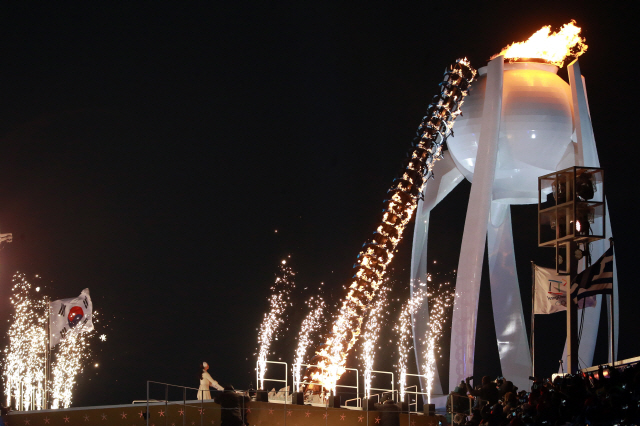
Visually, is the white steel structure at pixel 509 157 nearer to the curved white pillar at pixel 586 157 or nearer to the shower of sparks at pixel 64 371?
the curved white pillar at pixel 586 157

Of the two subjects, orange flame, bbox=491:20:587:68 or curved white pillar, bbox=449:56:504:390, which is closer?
curved white pillar, bbox=449:56:504:390

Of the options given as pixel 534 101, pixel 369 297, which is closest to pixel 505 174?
pixel 534 101

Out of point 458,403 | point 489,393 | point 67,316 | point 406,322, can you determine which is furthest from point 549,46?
point 67,316

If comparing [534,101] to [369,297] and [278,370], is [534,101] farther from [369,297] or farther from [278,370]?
[278,370]

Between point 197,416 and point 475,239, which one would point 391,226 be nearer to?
point 475,239

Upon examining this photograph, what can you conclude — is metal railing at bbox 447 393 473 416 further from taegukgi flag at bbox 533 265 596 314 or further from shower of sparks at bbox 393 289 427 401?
taegukgi flag at bbox 533 265 596 314

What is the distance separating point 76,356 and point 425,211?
21.0m

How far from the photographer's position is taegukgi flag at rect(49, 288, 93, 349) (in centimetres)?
2836

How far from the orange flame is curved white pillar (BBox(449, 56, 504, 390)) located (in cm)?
254

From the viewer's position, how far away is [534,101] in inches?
1100

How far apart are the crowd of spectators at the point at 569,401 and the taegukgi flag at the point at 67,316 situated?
1761cm

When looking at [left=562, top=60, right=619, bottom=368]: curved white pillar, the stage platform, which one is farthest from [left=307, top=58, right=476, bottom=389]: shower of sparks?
the stage platform

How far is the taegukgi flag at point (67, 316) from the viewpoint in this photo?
28.4 meters

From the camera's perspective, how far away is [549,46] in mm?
29625
